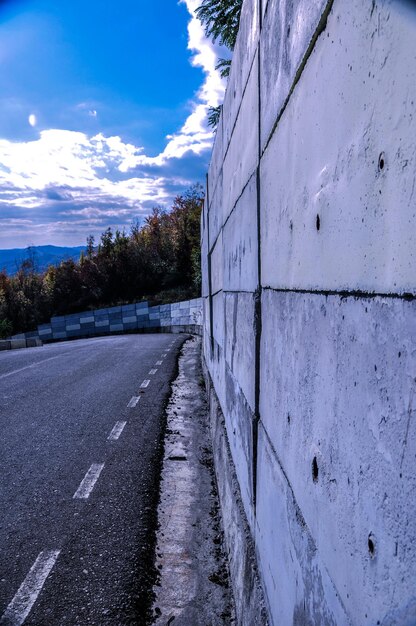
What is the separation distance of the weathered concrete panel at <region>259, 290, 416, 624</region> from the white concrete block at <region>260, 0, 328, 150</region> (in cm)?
81

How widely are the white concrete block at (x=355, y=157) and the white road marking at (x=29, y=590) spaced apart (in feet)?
7.93

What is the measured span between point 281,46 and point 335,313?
1215 millimetres

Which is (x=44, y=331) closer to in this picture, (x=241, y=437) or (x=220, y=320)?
(x=220, y=320)

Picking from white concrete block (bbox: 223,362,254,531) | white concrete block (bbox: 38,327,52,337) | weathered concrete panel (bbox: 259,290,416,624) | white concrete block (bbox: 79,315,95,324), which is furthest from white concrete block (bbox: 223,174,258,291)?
white concrete block (bbox: 38,327,52,337)

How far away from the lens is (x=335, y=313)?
126cm

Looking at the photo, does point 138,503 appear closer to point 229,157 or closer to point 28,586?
point 28,586

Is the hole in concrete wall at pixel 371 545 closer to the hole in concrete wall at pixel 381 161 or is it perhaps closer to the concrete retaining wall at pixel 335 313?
the concrete retaining wall at pixel 335 313

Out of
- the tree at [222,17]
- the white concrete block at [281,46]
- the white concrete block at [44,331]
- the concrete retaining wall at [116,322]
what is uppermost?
the tree at [222,17]

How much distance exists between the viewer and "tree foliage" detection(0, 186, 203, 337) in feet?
109

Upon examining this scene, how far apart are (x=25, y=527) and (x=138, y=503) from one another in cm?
88

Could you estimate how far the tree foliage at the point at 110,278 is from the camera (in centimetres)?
3334

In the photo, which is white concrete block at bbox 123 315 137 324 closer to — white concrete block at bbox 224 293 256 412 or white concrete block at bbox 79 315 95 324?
white concrete block at bbox 79 315 95 324

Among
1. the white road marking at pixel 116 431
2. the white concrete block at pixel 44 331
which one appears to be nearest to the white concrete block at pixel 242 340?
the white road marking at pixel 116 431

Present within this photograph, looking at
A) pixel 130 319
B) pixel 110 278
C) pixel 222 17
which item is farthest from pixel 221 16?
pixel 110 278
